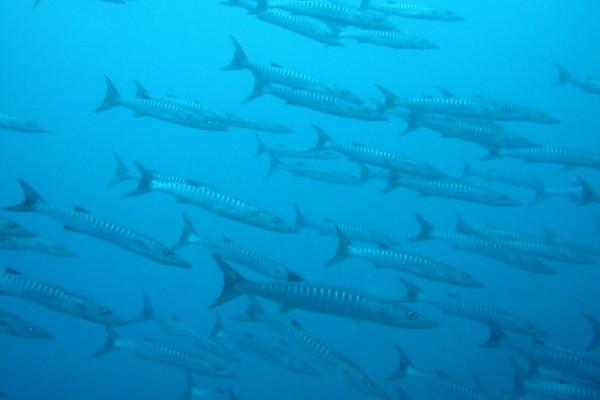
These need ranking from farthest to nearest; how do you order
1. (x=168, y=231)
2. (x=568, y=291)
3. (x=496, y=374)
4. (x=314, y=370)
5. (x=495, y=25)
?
(x=495, y=25) < (x=168, y=231) < (x=568, y=291) < (x=496, y=374) < (x=314, y=370)

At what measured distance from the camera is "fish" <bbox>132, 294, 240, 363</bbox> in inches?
338

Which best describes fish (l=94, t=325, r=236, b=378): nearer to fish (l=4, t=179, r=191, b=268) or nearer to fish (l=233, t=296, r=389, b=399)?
fish (l=233, t=296, r=389, b=399)

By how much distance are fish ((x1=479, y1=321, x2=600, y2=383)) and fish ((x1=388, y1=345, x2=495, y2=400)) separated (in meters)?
0.85

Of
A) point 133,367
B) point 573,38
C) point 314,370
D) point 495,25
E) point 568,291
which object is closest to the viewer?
point 314,370

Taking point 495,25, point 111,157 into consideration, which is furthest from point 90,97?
point 495,25

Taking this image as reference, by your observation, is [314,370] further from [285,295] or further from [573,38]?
[573,38]

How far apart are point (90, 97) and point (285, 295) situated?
27.2 m

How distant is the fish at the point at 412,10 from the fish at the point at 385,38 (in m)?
1.17

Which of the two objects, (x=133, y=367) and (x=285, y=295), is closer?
(x=285, y=295)

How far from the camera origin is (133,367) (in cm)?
1595

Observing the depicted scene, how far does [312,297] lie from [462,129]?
414 centimetres

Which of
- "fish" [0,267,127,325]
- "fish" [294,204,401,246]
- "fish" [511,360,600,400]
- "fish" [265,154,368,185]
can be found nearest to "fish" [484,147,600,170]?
"fish" [294,204,401,246]

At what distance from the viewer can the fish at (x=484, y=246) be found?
8.64m

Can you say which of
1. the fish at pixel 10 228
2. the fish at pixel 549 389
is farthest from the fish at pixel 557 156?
the fish at pixel 10 228
